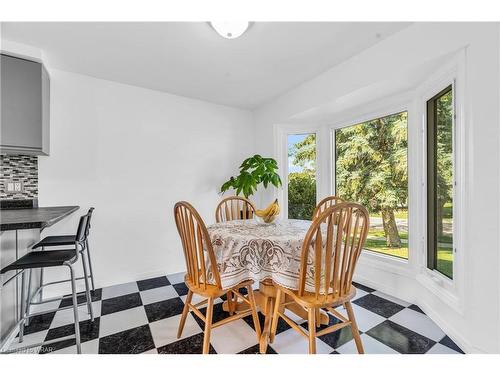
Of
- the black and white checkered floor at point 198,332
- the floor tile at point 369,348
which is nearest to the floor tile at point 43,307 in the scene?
the black and white checkered floor at point 198,332

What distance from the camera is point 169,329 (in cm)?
174

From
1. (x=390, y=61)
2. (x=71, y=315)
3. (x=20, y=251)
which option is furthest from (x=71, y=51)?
(x=390, y=61)

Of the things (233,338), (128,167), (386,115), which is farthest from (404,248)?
(128,167)

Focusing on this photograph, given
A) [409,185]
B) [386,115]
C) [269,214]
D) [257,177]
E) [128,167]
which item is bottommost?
[269,214]

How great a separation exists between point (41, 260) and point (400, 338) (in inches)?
93.4

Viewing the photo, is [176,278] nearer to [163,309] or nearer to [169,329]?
[163,309]

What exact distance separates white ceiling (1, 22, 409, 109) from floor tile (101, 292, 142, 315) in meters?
2.22

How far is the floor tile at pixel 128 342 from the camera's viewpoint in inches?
59.7

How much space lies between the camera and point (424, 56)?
1.65 m

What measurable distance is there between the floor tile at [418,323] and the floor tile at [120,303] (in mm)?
2196

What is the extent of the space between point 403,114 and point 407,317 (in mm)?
1818

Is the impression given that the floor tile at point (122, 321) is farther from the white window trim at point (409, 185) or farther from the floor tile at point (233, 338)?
the white window trim at point (409, 185)
